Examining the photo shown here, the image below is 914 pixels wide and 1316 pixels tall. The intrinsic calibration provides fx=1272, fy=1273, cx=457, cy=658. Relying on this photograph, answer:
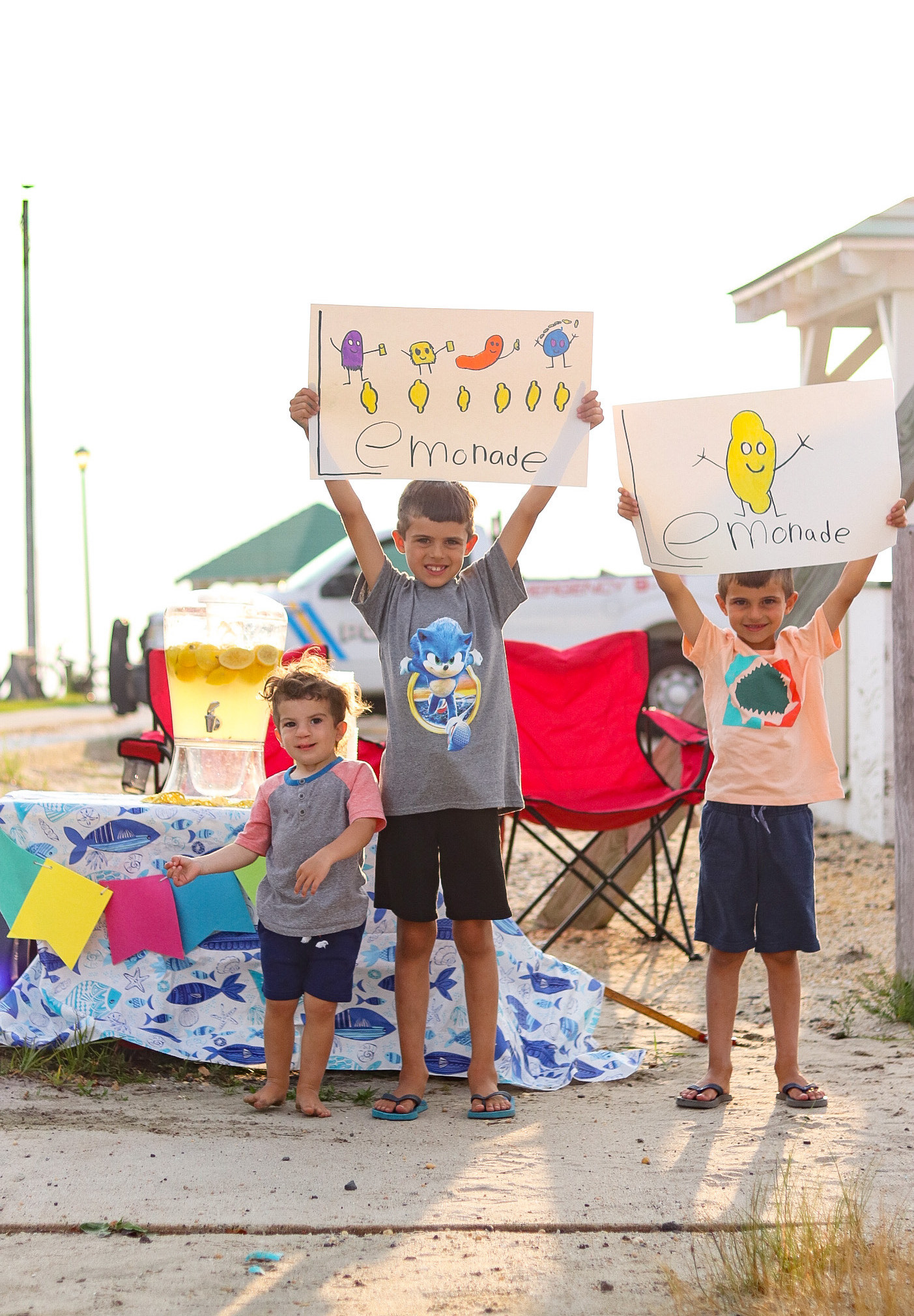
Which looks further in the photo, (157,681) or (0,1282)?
(157,681)

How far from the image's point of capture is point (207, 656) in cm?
332

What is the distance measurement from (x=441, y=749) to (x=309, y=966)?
1.87 feet

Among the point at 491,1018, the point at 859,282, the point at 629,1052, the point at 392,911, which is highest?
the point at 859,282

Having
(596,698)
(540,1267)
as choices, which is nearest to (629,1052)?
(540,1267)

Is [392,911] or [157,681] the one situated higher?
[157,681]

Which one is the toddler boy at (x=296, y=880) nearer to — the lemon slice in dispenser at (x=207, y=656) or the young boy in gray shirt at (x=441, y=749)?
the young boy in gray shirt at (x=441, y=749)

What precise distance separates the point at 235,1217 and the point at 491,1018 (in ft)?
2.83

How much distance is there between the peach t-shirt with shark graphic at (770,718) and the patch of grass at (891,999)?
3.05 feet

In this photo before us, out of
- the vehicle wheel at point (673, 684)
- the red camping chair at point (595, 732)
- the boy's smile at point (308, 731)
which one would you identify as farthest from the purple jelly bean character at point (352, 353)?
the vehicle wheel at point (673, 684)

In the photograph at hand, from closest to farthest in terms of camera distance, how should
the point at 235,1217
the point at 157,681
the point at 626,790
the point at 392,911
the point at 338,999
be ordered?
1. the point at 235,1217
2. the point at 338,999
3. the point at 392,911
4. the point at 157,681
5. the point at 626,790

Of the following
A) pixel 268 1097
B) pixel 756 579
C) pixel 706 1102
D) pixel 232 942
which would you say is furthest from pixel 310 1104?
pixel 756 579

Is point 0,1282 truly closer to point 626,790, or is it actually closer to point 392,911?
point 392,911

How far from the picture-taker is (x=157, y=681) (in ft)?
14.3

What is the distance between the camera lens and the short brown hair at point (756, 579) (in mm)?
3035
